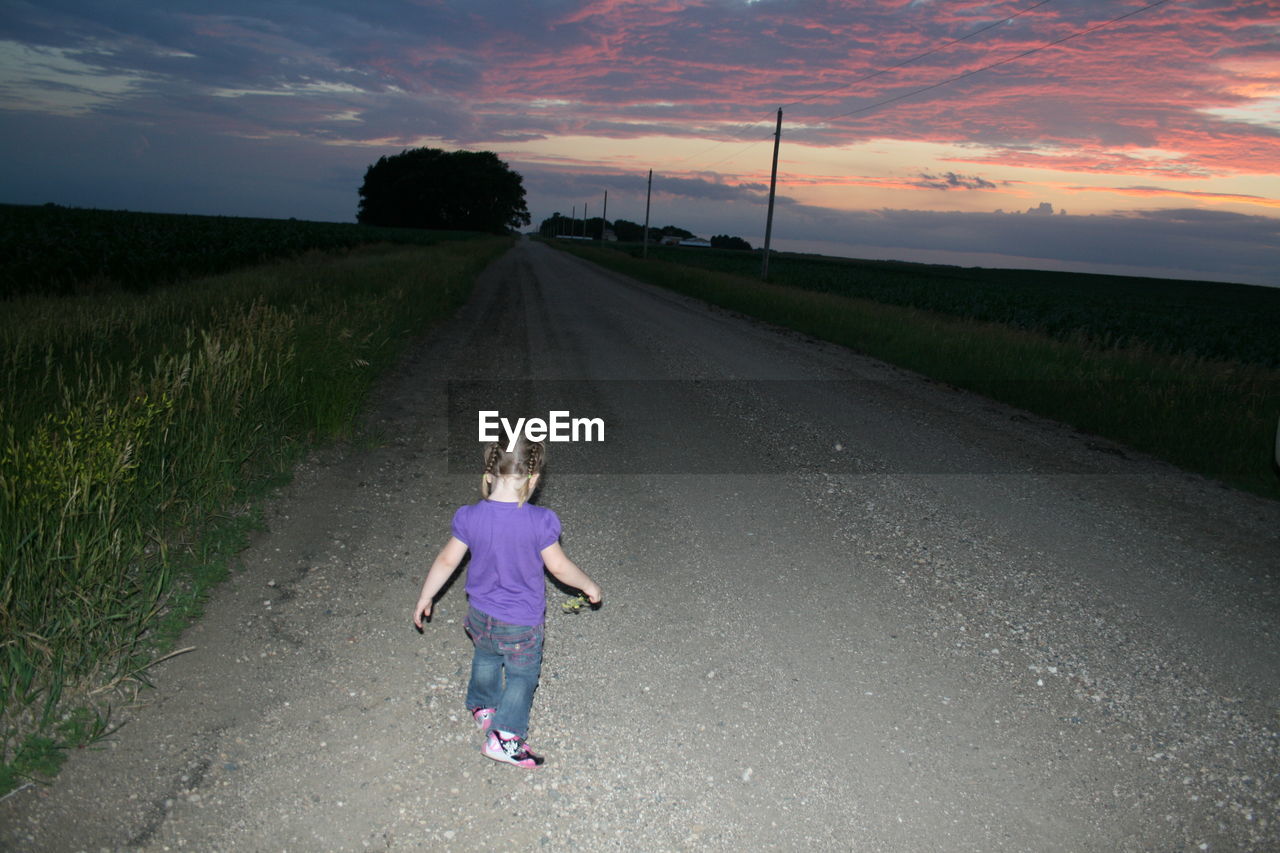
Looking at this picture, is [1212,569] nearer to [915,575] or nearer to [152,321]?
[915,575]

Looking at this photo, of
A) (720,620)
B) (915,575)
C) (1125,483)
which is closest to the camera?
(720,620)

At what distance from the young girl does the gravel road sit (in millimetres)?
274

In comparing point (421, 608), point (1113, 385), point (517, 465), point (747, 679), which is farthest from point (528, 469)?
point (1113, 385)

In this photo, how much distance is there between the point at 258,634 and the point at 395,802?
1.47 m

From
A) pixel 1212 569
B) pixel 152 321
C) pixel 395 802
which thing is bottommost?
pixel 395 802

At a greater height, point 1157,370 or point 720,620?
point 1157,370

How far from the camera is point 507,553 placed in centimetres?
305

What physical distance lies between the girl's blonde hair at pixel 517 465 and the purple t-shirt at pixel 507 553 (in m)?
0.06

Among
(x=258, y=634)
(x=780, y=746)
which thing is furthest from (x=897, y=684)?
(x=258, y=634)

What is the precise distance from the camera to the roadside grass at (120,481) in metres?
3.14

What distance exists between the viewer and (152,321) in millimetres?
9336
